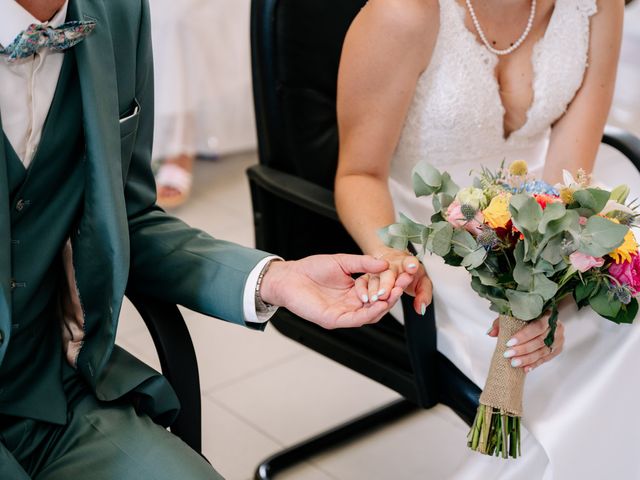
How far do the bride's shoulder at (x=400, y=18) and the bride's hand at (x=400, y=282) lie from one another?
1.44ft

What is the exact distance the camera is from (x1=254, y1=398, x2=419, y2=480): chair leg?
A: 213 cm

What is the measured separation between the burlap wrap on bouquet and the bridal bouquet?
0.04 meters

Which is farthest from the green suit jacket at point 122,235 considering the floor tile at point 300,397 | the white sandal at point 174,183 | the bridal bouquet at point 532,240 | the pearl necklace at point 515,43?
the white sandal at point 174,183

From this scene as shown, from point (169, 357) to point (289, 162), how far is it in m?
0.64

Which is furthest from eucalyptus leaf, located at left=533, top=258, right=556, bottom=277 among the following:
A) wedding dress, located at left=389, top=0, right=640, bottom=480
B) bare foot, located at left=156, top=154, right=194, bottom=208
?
bare foot, located at left=156, top=154, right=194, bottom=208

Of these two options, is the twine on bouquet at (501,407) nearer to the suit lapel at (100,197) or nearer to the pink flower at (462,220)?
the pink flower at (462,220)

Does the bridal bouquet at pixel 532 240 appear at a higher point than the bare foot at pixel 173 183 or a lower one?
higher

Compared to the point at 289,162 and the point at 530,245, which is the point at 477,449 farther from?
the point at 289,162

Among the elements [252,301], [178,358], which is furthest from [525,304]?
[178,358]

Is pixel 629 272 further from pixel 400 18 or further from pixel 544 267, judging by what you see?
pixel 400 18

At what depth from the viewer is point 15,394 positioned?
1251 mm

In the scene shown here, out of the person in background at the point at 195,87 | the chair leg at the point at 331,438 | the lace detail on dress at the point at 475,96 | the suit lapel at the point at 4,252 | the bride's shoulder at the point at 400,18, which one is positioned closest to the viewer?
the suit lapel at the point at 4,252

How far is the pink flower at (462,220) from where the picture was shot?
1279 millimetres

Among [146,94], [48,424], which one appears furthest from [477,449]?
[146,94]
